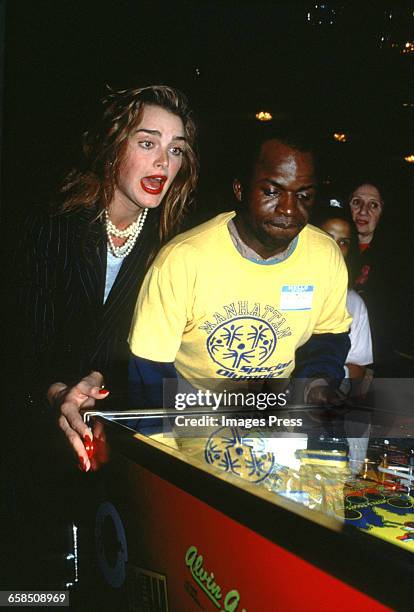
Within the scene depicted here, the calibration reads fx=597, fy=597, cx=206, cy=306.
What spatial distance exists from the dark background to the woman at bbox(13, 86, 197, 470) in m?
0.08

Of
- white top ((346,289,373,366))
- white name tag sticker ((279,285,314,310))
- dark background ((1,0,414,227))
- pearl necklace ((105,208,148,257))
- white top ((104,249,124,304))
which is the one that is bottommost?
white top ((346,289,373,366))

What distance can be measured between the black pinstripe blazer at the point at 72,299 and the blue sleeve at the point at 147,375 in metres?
0.05

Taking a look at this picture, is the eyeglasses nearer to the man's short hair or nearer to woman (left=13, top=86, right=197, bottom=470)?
the man's short hair

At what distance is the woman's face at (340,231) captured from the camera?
8.05 feet

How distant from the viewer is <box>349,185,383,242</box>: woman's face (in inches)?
98.4

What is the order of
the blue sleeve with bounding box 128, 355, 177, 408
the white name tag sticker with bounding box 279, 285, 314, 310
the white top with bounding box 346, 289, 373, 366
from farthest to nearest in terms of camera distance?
1. the white top with bounding box 346, 289, 373, 366
2. the white name tag sticker with bounding box 279, 285, 314, 310
3. the blue sleeve with bounding box 128, 355, 177, 408

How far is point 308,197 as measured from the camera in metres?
2.37

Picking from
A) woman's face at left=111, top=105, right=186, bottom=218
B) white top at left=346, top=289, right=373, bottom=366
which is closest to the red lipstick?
woman's face at left=111, top=105, right=186, bottom=218

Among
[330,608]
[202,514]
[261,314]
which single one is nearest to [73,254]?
[261,314]

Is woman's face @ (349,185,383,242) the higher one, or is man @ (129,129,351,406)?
woman's face @ (349,185,383,242)

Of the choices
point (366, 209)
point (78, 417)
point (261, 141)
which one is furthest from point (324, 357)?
point (78, 417)

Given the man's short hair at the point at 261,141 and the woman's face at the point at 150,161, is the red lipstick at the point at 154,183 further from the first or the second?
the man's short hair at the point at 261,141

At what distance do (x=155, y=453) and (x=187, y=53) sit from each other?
1.73 m

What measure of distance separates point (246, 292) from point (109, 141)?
0.79 meters
